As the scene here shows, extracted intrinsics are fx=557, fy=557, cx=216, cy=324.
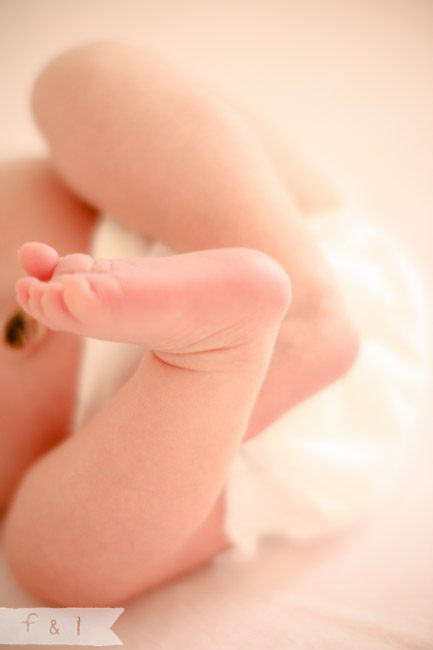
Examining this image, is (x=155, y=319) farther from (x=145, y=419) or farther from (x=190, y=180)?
(x=190, y=180)

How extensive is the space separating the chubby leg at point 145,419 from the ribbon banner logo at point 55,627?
0.03m

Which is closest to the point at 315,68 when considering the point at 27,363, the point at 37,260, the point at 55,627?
the point at 27,363

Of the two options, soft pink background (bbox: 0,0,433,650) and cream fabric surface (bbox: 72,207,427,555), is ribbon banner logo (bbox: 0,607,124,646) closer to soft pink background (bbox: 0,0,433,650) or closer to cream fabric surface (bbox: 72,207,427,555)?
cream fabric surface (bbox: 72,207,427,555)

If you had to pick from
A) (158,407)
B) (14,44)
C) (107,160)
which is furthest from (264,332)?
(14,44)

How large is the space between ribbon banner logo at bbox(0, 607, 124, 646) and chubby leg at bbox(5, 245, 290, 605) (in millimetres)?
26

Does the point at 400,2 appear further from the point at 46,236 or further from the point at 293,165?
the point at 46,236

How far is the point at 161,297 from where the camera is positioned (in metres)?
0.35

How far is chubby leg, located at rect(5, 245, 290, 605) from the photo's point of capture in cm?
35

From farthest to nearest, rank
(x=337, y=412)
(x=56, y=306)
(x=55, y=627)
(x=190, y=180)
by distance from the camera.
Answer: (x=337, y=412)
(x=190, y=180)
(x=55, y=627)
(x=56, y=306)

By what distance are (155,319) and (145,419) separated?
134 mm

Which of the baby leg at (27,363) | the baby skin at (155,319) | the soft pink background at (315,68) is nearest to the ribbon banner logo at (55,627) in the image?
the baby skin at (155,319)

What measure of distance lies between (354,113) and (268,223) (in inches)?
30.3

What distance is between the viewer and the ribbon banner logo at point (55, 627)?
446 millimetres

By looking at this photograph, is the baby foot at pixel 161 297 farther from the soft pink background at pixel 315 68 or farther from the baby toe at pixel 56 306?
the soft pink background at pixel 315 68
